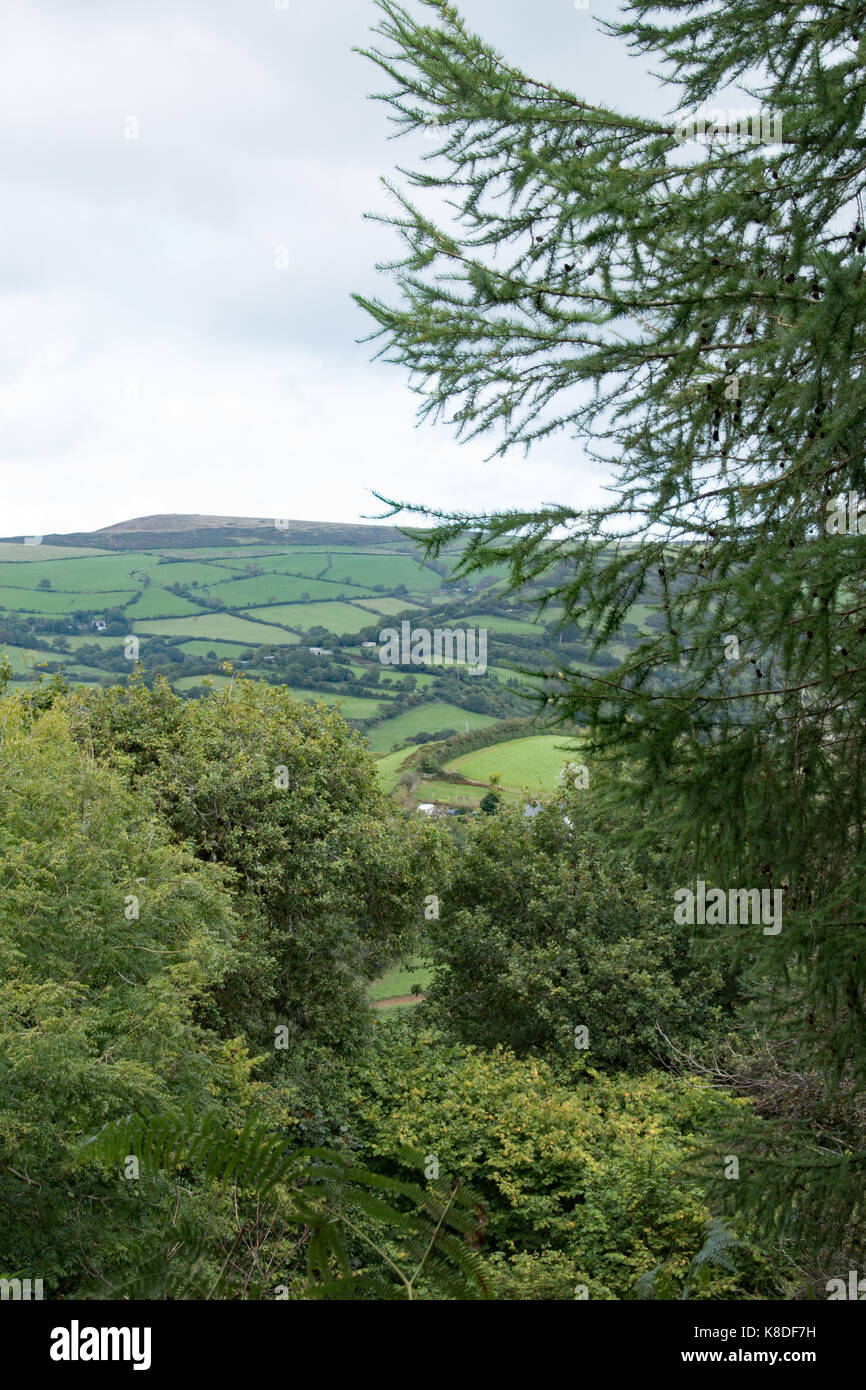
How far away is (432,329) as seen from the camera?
3727 millimetres

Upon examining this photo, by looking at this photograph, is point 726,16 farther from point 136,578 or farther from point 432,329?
point 136,578

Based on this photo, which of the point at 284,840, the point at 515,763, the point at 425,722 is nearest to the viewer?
the point at 284,840

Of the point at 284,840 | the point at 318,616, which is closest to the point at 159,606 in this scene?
the point at 318,616

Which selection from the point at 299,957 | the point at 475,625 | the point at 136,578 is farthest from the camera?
the point at 136,578

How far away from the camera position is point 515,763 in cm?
3431

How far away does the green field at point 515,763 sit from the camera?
106ft

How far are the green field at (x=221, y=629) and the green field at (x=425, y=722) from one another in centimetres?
1475

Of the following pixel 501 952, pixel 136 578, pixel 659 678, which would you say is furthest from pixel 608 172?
pixel 136 578

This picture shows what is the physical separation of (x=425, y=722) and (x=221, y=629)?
2207 centimetres

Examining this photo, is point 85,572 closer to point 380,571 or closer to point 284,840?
point 380,571

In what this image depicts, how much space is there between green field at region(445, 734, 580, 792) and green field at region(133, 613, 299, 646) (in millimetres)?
Answer: 28610

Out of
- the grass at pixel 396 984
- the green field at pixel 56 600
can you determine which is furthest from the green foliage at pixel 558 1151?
the green field at pixel 56 600

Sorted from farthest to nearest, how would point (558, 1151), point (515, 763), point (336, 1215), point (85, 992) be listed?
point (515, 763)
point (558, 1151)
point (85, 992)
point (336, 1215)
